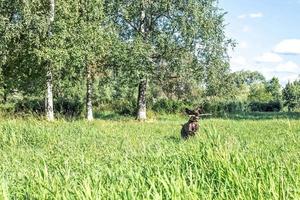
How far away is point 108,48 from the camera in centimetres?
3559

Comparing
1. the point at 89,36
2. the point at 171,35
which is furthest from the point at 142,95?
the point at 89,36

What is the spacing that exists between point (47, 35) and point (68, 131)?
15.7 meters

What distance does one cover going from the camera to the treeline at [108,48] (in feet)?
99.1

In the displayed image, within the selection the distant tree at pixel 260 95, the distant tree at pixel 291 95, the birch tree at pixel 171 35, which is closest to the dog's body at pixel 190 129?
the birch tree at pixel 171 35

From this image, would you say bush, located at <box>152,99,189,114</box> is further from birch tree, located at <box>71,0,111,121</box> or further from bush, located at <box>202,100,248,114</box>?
birch tree, located at <box>71,0,111,121</box>

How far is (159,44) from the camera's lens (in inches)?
1481

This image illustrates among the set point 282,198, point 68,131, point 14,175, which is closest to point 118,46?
point 68,131

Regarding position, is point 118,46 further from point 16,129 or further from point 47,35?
point 16,129

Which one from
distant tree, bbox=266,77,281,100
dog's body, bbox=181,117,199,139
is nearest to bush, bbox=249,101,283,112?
distant tree, bbox=266,77,281,100

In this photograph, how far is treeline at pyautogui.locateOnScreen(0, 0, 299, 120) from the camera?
30219mm

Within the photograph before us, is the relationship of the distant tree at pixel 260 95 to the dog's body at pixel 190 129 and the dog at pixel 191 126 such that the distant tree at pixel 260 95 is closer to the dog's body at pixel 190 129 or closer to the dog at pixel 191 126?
the dog at pixel 191 126

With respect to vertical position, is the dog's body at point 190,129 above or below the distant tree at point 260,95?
below

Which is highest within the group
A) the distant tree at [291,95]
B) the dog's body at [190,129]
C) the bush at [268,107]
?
the distant tree at [291,95]

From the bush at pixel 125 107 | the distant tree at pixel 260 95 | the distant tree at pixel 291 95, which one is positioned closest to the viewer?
the bush at pixel 125 107
